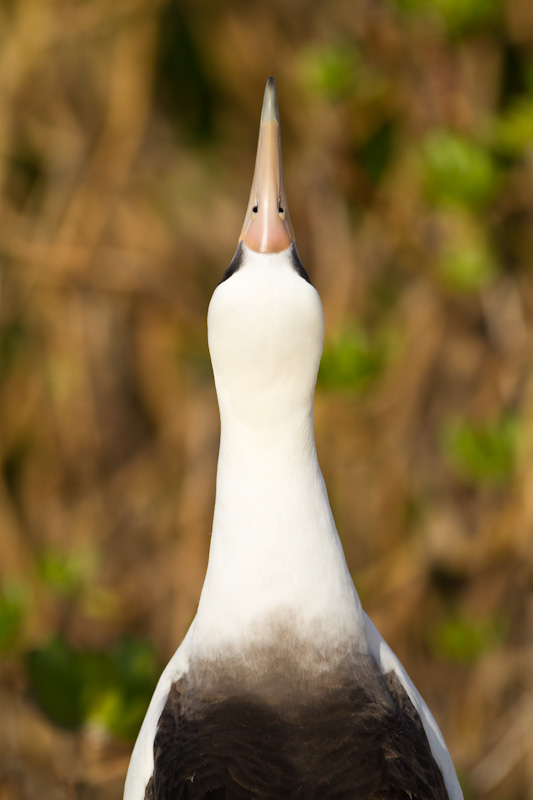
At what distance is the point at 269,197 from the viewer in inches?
51.7

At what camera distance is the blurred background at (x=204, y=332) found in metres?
2.44

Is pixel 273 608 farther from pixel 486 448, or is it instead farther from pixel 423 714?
pixel 486 448

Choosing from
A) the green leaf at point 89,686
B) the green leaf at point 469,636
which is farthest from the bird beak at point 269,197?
the green leaf at point 469,636

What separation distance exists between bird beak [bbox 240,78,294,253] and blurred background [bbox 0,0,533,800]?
35.8 inches

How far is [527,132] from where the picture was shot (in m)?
2.26

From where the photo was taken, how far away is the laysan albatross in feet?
4.11

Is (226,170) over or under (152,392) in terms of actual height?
over

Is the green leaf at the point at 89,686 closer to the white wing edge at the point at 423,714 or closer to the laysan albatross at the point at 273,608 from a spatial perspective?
the laysan albatross at the point at 273,608

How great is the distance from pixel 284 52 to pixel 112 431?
1.49 metres

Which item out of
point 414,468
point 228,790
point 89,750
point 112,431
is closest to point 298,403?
point 228,790

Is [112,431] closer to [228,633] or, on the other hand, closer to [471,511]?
[471,511]

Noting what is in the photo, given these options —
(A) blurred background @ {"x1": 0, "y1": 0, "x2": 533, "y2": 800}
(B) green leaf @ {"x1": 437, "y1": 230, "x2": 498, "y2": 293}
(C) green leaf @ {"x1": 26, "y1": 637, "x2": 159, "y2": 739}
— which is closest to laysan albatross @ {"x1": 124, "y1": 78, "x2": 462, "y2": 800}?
(C) green leaf @ {"x1": 26, "y1": 637, "x2": 159, "y2": 739}

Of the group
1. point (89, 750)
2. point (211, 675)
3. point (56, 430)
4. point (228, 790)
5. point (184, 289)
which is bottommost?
point (89, 750)

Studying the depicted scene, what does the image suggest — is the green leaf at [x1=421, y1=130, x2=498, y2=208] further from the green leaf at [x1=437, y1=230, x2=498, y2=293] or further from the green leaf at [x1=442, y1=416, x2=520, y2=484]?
the green leaf at [x1=442, y1=416, x2=520, y2=484]
